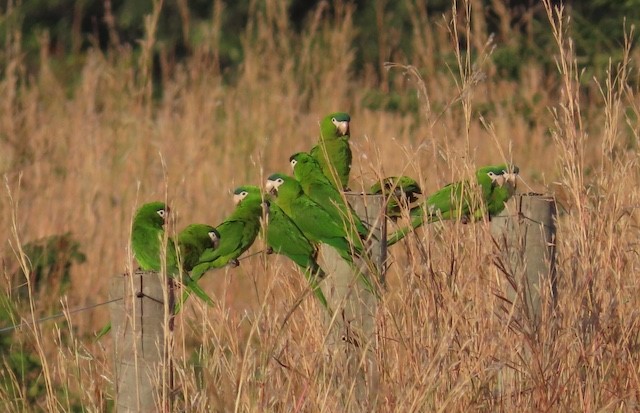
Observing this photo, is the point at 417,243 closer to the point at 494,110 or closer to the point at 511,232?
the point at 511,232

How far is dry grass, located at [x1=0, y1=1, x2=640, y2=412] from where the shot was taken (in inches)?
122

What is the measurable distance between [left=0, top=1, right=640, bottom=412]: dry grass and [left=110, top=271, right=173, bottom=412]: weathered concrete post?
0.07 meters

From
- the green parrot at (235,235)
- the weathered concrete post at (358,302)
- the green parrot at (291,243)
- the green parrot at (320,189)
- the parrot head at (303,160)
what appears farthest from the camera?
the parrot head at (303,160)

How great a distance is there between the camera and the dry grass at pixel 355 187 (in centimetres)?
311

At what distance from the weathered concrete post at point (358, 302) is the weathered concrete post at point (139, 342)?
20.0 inches

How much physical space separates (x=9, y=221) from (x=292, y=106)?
3050mm

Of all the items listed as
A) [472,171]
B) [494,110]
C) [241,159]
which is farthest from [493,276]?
[494,110]

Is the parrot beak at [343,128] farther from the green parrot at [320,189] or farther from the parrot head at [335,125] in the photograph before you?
the green parrot at [320,189]

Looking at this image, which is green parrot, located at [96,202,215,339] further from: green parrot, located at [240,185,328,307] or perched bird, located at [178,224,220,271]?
green parrot, located at [240,185,328,307]

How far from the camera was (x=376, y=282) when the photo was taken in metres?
3.24

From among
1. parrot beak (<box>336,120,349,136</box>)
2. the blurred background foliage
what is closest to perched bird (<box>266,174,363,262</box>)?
parrot beak (<box>336,120,349,136</box>)

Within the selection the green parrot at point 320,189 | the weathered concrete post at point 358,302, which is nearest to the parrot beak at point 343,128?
the green parrot at point 320,189

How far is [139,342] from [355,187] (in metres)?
4.22

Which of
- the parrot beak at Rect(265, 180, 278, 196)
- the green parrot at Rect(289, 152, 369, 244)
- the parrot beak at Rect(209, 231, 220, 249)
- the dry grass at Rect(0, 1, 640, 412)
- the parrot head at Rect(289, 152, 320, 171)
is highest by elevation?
the parrot head at Rect(289, 152, 320, 171)
